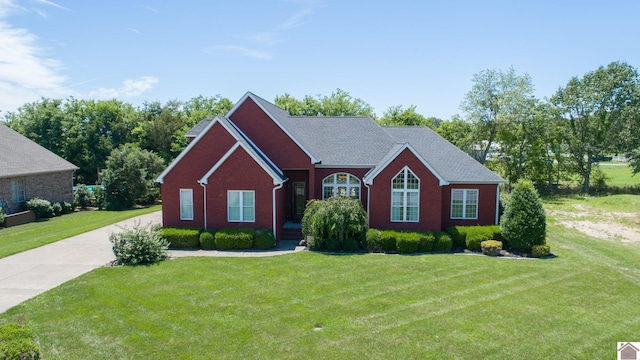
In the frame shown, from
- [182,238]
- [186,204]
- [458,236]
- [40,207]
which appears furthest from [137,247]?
[40,207]

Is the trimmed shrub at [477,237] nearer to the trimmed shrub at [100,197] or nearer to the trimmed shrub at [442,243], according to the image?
the trimmed shrub at [442,243]

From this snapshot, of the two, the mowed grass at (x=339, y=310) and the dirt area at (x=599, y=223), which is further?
the dirt area at (x=599, y=223)

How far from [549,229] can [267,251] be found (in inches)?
777

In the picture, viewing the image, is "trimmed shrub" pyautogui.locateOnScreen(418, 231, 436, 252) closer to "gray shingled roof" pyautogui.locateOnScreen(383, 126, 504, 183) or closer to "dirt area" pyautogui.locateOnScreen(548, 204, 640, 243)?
"gray shingled roof" pyautogui.locateOnScreen(383, 126, 504, 183)

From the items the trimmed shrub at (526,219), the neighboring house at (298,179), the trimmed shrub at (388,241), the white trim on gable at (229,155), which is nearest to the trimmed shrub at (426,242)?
the trimmed shrub at (388,241)

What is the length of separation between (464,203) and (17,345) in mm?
21196

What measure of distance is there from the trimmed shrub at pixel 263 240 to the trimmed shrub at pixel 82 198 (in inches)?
996

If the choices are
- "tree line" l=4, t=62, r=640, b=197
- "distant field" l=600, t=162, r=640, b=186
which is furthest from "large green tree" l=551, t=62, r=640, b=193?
"distant field" l=600, t=162, r=640, b=186

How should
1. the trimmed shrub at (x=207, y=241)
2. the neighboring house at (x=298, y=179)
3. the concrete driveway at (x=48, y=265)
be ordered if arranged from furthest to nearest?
1. the neighboring house at (x=298, y=179)
2. the trimmed shrub at (x=207, y=241)
3. the concrete driveway at (x=48, y=265)

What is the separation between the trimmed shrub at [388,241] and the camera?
66.7 feet

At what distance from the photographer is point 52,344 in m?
10.5

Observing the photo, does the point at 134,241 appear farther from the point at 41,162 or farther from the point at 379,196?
the point at 41,162

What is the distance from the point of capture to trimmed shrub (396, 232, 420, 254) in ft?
66.0

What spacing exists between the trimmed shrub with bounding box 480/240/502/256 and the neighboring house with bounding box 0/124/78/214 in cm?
3253
